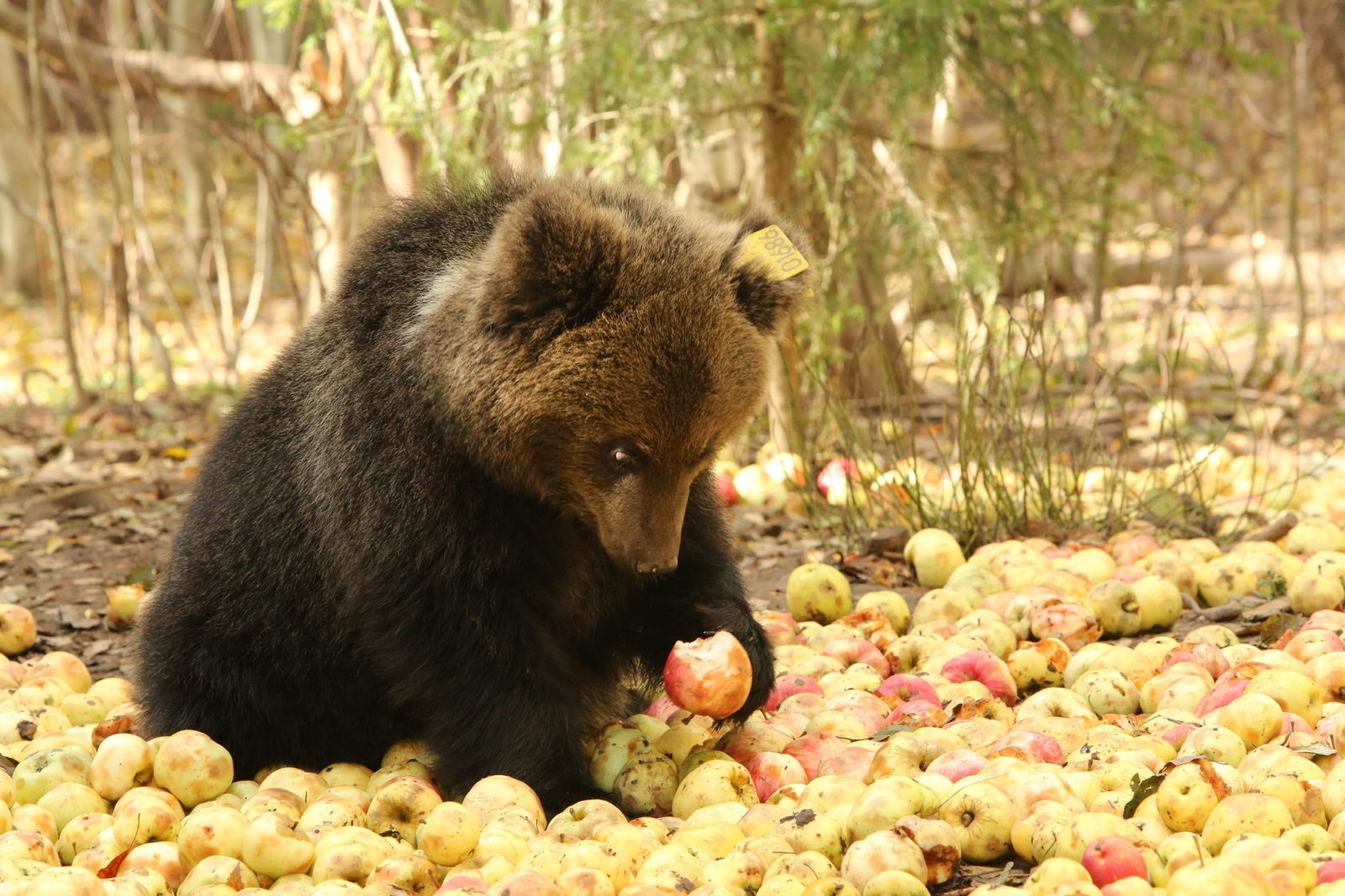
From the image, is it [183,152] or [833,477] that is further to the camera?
[183,152]

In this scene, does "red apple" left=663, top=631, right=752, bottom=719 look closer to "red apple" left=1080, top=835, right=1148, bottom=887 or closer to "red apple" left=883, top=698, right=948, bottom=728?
"red apple" left=883, top=698, right=948, bottom=728

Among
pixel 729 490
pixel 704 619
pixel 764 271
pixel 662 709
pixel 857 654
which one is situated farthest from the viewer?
pixel 729 490

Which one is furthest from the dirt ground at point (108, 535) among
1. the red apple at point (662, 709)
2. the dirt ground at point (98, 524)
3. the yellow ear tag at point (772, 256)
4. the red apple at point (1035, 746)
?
the yellow ear tag at point (772, 256)

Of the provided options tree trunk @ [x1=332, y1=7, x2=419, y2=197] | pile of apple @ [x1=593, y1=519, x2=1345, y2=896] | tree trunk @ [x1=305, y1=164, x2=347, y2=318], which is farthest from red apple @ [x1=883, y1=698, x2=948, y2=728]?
tree trunk @ [x1=305, y1=164, x2=347, y2=318]

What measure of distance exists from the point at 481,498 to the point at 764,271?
0.95 meters

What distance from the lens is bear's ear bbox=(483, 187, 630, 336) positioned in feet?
10.0

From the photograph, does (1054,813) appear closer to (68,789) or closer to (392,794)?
(392,794)

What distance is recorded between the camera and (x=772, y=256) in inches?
135

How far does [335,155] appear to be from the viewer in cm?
930

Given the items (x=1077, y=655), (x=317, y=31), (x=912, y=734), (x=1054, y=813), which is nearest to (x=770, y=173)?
(x=317, y=31)

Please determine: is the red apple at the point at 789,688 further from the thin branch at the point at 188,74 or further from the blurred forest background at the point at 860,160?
the thin branch at the point at 188,74

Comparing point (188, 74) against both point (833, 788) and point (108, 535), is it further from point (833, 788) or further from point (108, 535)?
point (833, 788)

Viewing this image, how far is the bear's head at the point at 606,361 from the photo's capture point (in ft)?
10.2

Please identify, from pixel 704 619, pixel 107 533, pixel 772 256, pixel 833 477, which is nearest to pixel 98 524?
pixel 107 533
